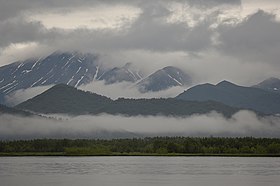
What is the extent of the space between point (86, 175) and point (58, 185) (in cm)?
2245

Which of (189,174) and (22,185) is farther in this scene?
(189,174)

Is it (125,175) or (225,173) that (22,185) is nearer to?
(125,175)

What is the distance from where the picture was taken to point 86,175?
390 feet

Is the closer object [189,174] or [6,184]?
[6,184]

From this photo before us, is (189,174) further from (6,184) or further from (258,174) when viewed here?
(6,184)

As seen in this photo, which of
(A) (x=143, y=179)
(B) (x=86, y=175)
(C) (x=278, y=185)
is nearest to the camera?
(C) (x=278, y=185)

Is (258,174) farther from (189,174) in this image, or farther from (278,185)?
(278,185)

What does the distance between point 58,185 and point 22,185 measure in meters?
5.14

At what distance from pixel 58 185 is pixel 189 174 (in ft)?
106

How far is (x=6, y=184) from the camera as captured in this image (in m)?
98.8

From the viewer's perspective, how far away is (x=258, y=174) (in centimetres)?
12106

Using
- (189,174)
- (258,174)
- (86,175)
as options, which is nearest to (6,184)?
(86,175)

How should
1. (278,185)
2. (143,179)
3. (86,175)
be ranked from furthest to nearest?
(86,175) → (143,179) → (278,185)

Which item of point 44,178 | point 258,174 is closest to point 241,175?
point 258,174
